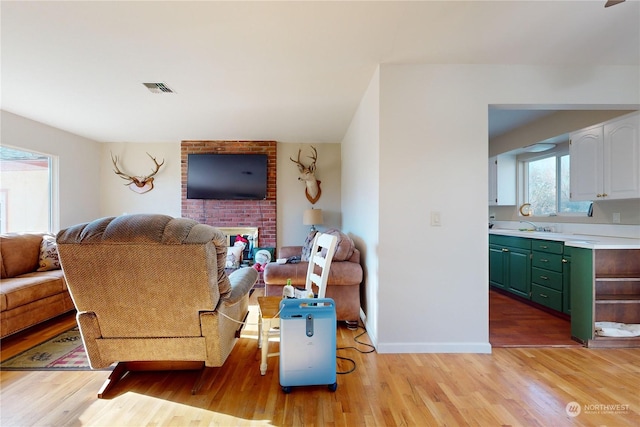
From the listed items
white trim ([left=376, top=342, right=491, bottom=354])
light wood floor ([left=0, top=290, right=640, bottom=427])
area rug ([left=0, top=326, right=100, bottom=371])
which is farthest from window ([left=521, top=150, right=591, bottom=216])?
area rug ([left=0, top=326, right=100, bottom=371])

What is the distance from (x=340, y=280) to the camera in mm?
2771

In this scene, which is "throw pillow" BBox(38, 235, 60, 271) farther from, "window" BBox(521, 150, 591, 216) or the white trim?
"window" BBox(521, 150, 591, 216)

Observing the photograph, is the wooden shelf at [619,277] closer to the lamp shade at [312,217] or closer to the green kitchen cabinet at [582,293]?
the green kitchen cabinet at [582,293]

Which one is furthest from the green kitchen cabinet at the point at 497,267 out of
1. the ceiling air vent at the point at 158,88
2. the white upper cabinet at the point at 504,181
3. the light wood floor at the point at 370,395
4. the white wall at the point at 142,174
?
the white wall at the point at 142,174

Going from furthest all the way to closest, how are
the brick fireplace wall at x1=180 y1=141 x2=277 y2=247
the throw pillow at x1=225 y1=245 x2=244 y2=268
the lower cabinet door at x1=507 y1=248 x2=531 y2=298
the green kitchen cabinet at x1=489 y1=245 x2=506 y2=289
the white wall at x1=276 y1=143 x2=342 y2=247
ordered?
the white wall at x1=276 y1=143 x2=342 y2=247 → the brick fireplace wall at x1=180 y1=141 x2=277 y2=247 → the throw pillow at x1=225 y1=245 x2=244 y2=268 → the green kitchen cabinet at x1=489 y1=245 x2=506 y2=289 → the lower cabinet door at x1=507 y1=248 x2=531 y2=298

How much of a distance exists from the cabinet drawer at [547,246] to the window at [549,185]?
2.52 ft

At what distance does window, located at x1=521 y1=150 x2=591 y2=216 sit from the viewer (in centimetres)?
374

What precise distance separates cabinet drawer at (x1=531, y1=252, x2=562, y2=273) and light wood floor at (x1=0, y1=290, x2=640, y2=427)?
0.99 metres

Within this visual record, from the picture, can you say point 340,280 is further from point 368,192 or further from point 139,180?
point 139,180

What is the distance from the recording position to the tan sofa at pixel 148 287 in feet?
4.87

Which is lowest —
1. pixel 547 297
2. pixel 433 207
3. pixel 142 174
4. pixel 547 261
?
pixel 547 297

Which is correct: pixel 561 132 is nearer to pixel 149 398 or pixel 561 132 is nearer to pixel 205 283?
pixel 205 283

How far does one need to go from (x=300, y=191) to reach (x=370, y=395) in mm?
3611

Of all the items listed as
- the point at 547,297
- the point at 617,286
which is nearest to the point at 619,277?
the point at 617,286
